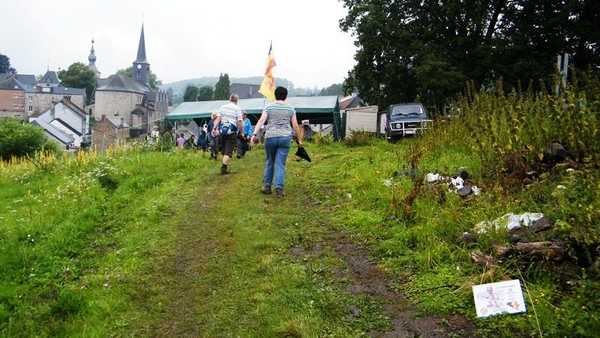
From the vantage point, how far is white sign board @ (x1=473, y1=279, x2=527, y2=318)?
3162 millimetres

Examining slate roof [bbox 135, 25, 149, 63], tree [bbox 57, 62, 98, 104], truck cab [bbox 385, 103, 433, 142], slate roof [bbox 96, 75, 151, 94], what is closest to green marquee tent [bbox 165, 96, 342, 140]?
truck cab [bbox 385, 103, 433, 142]

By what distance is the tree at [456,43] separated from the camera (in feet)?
74.3

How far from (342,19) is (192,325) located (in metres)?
27.0

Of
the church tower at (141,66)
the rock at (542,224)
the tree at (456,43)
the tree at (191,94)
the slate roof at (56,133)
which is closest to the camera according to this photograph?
the rock at (542,224)

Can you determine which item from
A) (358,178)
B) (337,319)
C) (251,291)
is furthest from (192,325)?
(358,178)

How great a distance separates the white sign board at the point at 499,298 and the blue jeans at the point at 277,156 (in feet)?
14.5

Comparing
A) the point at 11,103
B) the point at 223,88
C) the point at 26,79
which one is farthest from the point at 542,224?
the point at 26,79

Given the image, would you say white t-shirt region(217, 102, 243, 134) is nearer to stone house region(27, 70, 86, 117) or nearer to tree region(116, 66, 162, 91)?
stone house region(27, 70, 86, 117)

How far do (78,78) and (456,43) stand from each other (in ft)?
384

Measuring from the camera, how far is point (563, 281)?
3311mm

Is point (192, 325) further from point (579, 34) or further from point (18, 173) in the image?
point (579, 34)

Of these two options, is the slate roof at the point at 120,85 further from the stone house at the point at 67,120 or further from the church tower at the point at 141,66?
the stone house at the point at 67,120

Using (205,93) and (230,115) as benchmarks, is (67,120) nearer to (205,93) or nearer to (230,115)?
(205,93)

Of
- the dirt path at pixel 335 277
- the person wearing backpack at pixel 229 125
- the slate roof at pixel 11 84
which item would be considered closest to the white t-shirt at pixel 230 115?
the person wearing backpack at pixel 229 125
